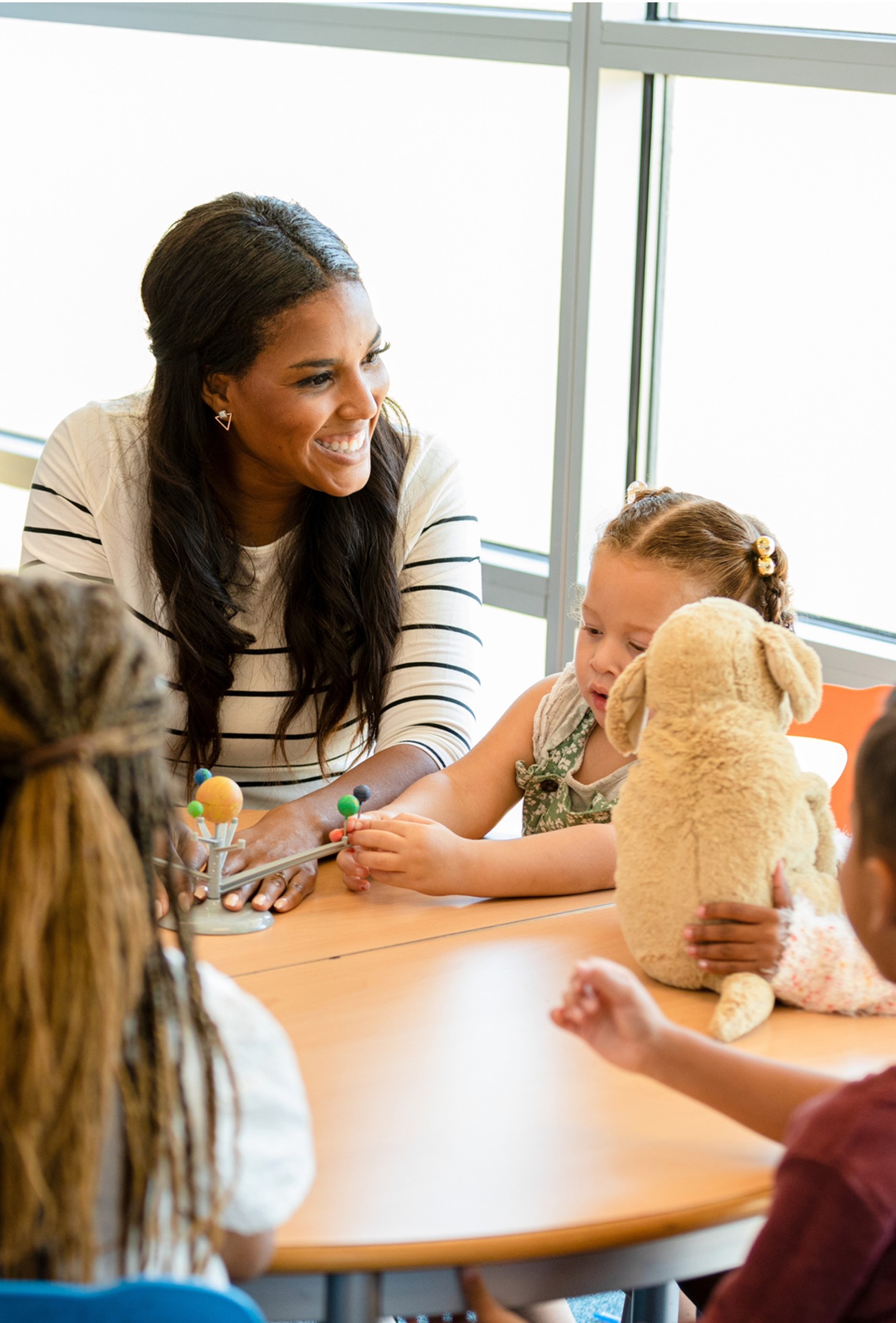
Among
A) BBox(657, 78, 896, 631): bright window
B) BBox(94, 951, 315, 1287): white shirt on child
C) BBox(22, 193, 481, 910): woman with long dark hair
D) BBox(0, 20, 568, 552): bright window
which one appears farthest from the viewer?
BBox(0, 20, 568, 552): bright window

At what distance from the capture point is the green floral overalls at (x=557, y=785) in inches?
66.4

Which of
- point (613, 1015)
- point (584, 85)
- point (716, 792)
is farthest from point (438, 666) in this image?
point (584, 85)

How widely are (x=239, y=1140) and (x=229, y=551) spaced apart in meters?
1.15

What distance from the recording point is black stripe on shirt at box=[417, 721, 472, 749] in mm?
1860

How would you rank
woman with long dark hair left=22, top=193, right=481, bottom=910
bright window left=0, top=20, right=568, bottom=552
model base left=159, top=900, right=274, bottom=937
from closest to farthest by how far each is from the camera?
1. model base left=159, top=900, right=274, bottom=937
2. woman with long dark hair left=22, top=193, right=481, bottom=910
3. bright window left=0, top=20, right=568, bottom=552

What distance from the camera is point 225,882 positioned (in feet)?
4.77

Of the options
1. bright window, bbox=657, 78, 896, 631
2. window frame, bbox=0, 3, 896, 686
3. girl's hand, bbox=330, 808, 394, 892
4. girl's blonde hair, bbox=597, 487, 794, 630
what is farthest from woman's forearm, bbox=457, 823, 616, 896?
bright window, bbox=657, 78, 896, 631

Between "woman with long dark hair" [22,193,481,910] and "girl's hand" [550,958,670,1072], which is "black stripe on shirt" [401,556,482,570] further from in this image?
"girl's hand" [550,958,670,1072]

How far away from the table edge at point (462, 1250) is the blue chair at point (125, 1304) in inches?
7.4

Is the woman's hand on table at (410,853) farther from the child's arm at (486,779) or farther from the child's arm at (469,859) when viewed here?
the child's arm at (486,779)

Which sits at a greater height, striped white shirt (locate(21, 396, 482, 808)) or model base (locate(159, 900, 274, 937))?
striped white shirt (locate(21, 396, 482, 808))

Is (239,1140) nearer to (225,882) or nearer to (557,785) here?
(225,882)

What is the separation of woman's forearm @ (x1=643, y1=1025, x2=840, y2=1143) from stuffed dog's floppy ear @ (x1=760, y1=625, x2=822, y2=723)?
13.6 inches

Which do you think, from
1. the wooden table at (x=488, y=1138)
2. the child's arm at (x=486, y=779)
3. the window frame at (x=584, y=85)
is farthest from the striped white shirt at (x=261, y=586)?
the window frame at (x=584, y=85)
